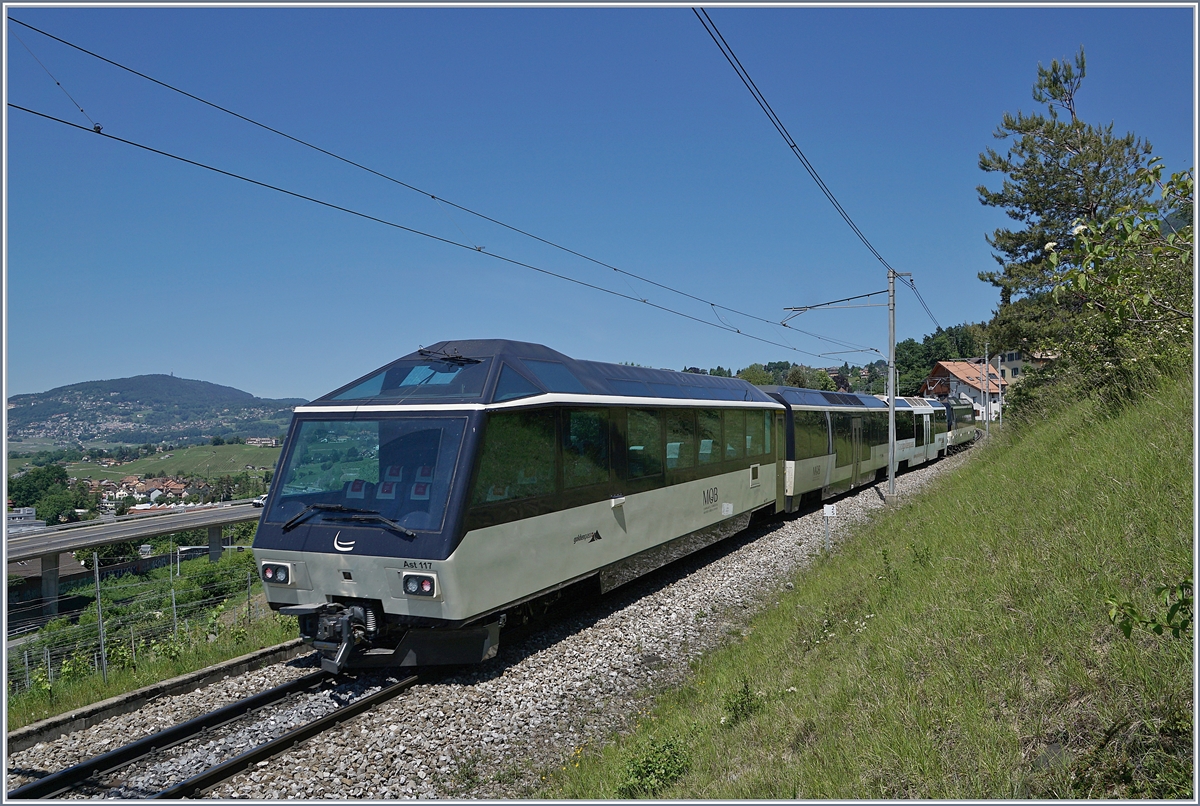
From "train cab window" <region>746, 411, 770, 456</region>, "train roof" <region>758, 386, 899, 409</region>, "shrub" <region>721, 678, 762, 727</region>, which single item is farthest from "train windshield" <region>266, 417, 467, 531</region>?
"train roof" <region>758, 386, 899, 409</region>

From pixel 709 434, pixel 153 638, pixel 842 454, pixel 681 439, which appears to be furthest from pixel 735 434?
pixel 153 638

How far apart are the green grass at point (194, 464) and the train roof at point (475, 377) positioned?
122 cm

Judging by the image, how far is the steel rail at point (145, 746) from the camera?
15.4 feet

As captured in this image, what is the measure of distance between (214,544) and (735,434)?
798 cm

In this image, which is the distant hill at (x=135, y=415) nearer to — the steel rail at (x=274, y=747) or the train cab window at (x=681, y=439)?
the steel rail at (x=274, y=747)

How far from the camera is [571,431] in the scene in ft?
25.5

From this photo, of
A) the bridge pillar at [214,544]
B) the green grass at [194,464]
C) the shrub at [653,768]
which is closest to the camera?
the shrub at [653,768]

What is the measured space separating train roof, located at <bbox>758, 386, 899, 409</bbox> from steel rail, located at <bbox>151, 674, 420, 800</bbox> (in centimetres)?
1139

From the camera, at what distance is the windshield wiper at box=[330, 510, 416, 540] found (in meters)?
6.25

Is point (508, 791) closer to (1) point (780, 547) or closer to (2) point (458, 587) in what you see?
(2) point (458, 587)

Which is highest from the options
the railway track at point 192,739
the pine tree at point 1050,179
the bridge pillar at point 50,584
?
the pine tree at point 1050,179

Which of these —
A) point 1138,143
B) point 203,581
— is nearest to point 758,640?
point 203,581

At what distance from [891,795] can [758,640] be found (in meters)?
4.07

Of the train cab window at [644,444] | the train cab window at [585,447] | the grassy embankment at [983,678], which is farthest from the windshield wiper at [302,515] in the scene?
the train cab window at [644,444]
